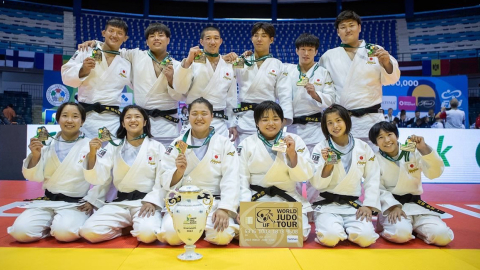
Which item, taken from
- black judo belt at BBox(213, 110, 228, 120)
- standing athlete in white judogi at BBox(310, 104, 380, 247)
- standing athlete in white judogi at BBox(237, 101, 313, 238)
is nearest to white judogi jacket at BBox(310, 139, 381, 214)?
standing athlete in white judogi at BBox(310, 104, 380, 247)

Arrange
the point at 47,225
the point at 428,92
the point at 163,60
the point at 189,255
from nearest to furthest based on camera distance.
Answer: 1. the point at 189,255
2. the point at 47,225
3. the point at 163,60
4. the point at 428,92

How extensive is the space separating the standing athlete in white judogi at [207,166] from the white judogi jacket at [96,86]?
3.55 feet

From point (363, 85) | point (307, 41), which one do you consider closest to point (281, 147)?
point (363, 85)

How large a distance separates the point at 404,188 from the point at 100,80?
138 inches

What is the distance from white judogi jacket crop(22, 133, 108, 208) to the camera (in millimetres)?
3533

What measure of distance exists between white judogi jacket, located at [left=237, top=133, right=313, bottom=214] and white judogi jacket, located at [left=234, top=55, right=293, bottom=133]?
0.62 m

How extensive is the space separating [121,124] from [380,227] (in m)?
2.92

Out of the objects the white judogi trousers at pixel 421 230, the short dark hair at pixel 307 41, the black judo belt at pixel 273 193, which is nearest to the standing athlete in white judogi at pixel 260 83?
the short dark hair at pixel 307 41

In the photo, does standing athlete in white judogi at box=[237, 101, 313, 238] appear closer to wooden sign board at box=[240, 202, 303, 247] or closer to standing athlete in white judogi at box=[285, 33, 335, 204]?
wooden sign board at box=[240, 202, 303, 247]

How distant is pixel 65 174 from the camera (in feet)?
11.7

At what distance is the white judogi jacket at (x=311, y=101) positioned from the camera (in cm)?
415

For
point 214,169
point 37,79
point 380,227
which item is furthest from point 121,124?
point 37,79

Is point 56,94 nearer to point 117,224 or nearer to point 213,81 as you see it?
point 213,81

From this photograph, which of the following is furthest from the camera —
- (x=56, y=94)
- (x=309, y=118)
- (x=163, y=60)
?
(x=56, y=94)
